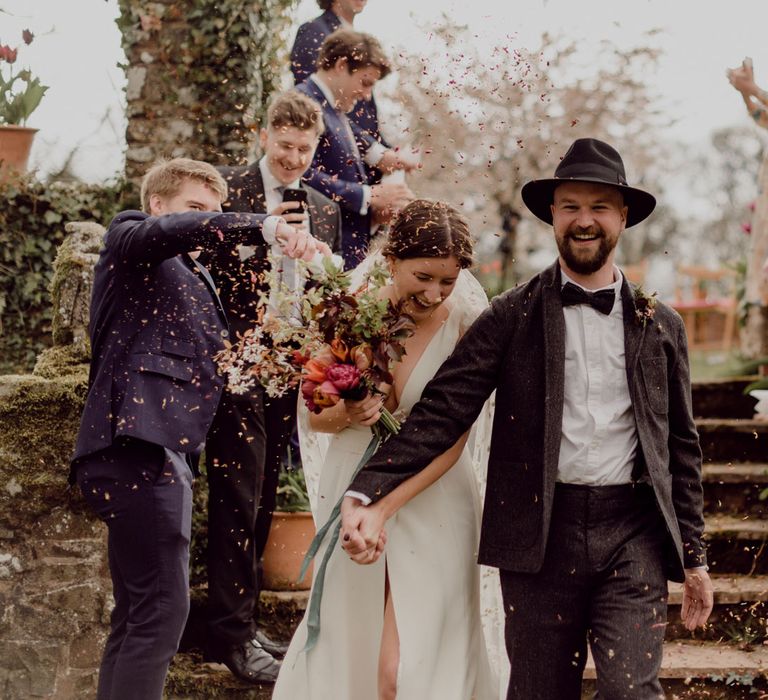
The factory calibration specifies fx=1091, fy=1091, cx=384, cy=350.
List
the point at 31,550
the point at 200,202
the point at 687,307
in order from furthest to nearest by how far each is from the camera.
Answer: the point at 687,307, the point at 31,550, the point at 200,202

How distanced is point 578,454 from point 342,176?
277 cm

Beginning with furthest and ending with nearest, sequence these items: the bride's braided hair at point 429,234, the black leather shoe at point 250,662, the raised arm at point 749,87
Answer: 1. the raised arm at point 749,87
2. the black leather shoe at point 250,662
3. the bride's braided hair at point 429,234

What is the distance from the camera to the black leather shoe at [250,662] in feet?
15.5

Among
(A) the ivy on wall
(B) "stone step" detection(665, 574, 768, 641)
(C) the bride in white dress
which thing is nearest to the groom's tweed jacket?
(C) the bride in white dress

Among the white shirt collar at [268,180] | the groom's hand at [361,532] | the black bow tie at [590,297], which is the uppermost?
the white shirt collar at [268,180]

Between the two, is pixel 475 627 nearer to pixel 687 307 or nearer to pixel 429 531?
pixel 429 531

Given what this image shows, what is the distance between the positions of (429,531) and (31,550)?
2068mm

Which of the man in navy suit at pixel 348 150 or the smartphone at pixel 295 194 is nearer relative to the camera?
the smartphone at pixel 295 194

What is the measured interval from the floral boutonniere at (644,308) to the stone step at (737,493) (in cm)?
329

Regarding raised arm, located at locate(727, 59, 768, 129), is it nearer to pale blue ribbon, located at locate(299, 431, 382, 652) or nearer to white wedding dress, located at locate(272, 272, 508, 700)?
white wedding dress, located at locate(272, 272, 508, 700)

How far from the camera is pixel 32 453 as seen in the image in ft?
15.7

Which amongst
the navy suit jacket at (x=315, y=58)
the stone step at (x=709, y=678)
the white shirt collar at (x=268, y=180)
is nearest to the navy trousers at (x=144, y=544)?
the white shirt collar at (x=268, y=180)

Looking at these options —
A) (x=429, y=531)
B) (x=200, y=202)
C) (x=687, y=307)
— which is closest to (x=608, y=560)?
(x=429, y=531)

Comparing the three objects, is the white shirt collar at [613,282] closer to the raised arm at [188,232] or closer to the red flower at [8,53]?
the raised arm at [188,232]
